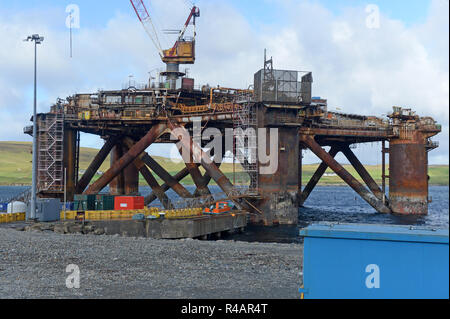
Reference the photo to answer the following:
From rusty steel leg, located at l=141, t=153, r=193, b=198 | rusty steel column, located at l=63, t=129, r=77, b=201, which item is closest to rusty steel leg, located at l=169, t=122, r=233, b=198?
rusty steel leg, located at l=141, t=153, r=193, b=198

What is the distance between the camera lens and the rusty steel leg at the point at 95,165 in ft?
215

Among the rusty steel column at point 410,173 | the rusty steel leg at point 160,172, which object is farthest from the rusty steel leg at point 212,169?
the rusty steel column at point 410,173

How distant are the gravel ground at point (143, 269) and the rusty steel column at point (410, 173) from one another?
4390cm

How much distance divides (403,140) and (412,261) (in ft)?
206

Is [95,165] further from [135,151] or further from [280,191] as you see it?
[280,191]

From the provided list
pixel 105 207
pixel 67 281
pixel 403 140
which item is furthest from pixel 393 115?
pixel 67 281

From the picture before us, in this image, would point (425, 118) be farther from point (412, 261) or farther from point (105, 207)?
point (412, 261)

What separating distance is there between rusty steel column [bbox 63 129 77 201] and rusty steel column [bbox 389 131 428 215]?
44.8 meters

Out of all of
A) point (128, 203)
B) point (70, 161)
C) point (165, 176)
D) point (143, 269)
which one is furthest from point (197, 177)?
point (143, 269)

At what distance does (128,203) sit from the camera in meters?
48.9

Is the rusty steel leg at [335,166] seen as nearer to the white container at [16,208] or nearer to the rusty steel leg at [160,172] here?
the rusty steel leg at [160,172]

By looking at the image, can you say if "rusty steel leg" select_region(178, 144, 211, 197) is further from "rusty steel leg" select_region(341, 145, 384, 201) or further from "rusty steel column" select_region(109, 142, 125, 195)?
"rusty steel leg" select_region(341, 145, 384, 201)
